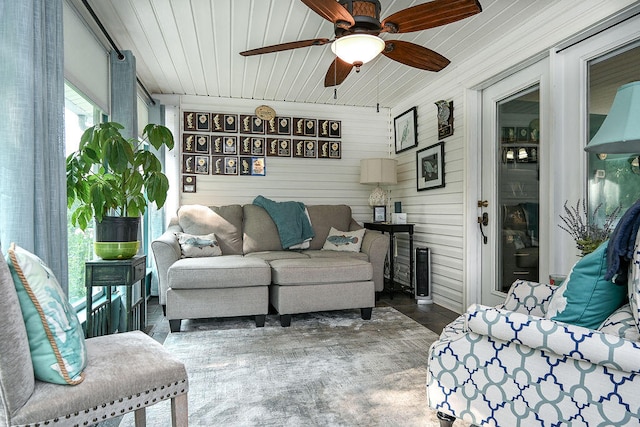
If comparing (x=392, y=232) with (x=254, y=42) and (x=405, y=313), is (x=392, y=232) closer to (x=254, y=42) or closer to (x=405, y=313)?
(x=405, y=313)

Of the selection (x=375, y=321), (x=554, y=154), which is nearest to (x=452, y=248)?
(x=375, y=321)

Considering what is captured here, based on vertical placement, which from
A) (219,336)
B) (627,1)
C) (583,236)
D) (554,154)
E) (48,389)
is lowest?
(219,336)

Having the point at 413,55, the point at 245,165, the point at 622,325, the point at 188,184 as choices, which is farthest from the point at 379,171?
the point at 622,325

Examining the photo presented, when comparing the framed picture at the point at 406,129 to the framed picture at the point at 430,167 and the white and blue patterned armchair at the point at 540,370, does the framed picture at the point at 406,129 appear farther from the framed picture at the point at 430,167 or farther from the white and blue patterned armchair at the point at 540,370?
the white and blue patterned armchair at the point at 540,370

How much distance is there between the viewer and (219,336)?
317cm

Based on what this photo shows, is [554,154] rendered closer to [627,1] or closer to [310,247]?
[627,1]

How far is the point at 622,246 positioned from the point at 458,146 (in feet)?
9.11

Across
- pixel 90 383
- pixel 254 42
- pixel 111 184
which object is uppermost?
pixel 254 42

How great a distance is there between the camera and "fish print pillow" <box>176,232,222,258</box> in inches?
153

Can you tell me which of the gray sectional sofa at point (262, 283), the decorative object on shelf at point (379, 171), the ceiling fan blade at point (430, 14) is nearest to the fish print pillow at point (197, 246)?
the gray sectional sofa at point (262, 283)

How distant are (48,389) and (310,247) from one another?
12.0ft

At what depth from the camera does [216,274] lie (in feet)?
10.9

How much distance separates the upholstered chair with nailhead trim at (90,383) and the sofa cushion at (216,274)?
5.46 feet

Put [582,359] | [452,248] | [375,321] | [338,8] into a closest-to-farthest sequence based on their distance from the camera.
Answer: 1. [582,359]
2. [338,8]
3. [375,321]
4. [452,248]
